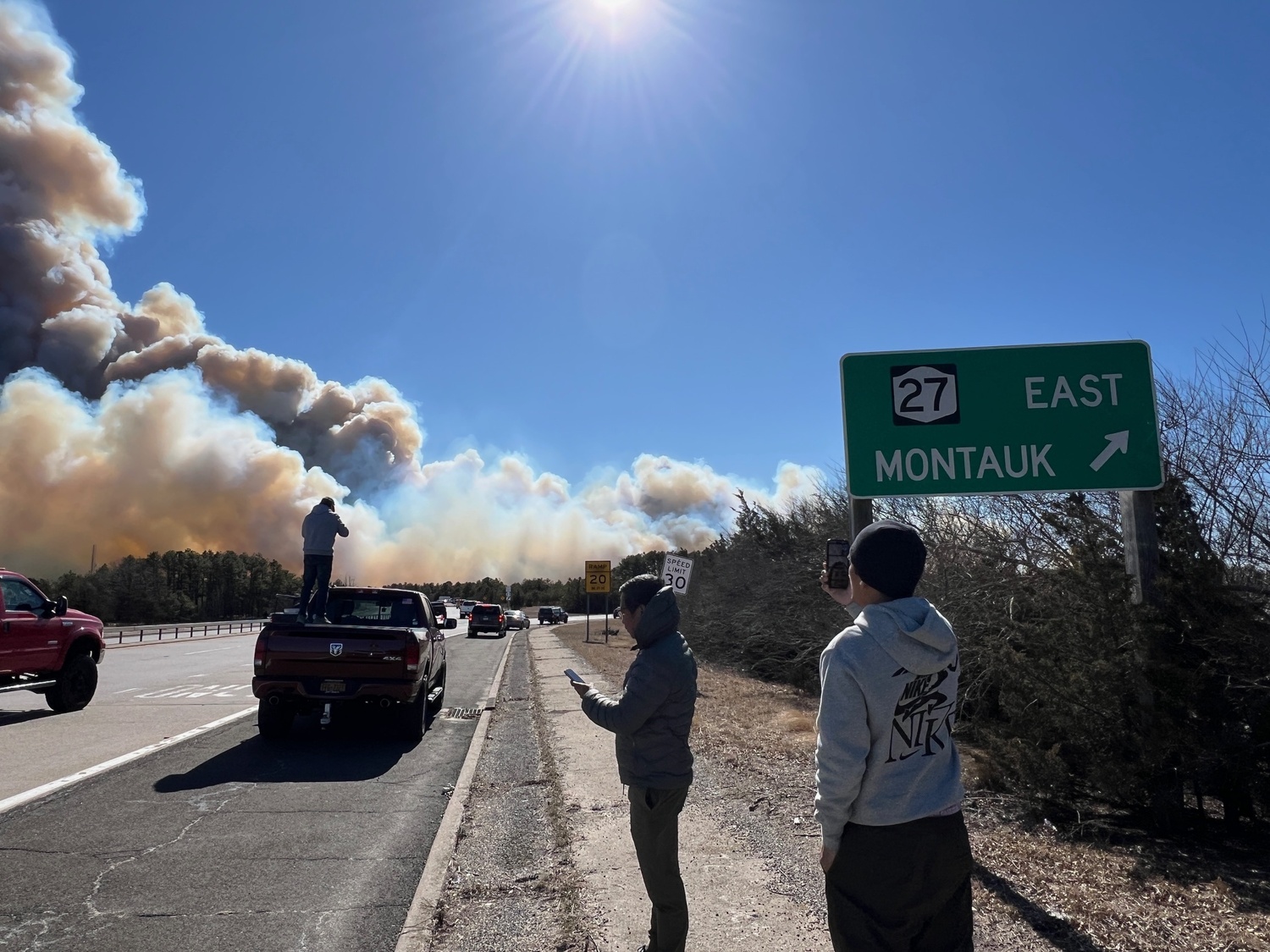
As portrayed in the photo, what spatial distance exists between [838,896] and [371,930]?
9.09 ft

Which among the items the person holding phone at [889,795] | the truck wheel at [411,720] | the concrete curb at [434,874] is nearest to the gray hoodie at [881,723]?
the person holding phone at [889,795]

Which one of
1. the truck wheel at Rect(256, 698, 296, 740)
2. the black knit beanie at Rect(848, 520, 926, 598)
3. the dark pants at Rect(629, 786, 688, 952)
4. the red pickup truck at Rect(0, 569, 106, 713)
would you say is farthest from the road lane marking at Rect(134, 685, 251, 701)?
the black knit beanie at Rect(848, 520, 926, 598)

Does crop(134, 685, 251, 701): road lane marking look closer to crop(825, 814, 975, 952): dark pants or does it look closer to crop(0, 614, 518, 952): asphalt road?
crop(0, 614, 518, 952): asphalt road

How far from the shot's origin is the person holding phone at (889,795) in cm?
233

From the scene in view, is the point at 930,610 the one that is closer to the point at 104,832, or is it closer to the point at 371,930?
the point at 371,930

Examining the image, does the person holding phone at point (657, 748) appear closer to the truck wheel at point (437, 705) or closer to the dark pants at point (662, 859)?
the dark pants at point (662, 859)

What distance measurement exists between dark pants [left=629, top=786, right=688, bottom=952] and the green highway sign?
3.07 m

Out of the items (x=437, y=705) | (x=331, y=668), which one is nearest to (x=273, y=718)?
(x=331, y=668)

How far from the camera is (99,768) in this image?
25.2 ft

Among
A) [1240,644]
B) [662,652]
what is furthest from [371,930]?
[1240,644]

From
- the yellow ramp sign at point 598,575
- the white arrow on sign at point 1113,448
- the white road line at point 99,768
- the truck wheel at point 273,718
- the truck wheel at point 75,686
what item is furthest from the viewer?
the yellow ramp sign at point 598,575

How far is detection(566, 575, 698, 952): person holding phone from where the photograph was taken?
337cm

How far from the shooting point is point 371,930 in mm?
4129

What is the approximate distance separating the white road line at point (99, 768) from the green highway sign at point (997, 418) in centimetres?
673
